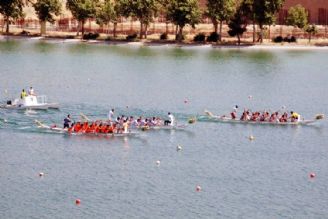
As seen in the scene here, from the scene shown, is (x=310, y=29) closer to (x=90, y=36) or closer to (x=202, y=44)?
(x=202, y=44)

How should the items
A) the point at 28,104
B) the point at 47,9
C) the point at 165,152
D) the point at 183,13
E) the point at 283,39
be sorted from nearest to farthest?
1. the point at 165,152
2. the point at 28,104
3. the point at 183,13
4. the point at 283,39
5. the point at 47,9

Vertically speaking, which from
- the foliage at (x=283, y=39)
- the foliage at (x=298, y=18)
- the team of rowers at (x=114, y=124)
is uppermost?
the foliage at (x=298, y=18)

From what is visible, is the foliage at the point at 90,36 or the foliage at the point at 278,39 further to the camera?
the foliage at the point at 90,36

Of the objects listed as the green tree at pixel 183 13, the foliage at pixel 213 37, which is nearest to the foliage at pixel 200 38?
the foliage at pixel 213 37

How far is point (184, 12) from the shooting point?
126875 millimetres

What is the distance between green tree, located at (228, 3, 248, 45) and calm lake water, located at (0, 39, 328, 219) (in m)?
27.9

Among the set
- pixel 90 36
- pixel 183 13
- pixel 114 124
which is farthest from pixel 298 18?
pixel 114 124

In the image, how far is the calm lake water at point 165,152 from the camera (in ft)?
151

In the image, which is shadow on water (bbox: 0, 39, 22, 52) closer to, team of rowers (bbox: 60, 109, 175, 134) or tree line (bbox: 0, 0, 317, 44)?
tree line (bbox: 0, 0, 317, 44)

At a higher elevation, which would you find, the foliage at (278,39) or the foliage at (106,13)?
the foliage at (106,13)

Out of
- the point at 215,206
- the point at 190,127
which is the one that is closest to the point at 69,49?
the point at 190,127

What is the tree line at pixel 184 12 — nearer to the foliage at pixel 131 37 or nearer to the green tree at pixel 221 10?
the green tree at pixel 221 10

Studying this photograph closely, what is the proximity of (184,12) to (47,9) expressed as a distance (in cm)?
Result: 2094

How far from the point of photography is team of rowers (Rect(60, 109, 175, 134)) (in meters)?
61.2
